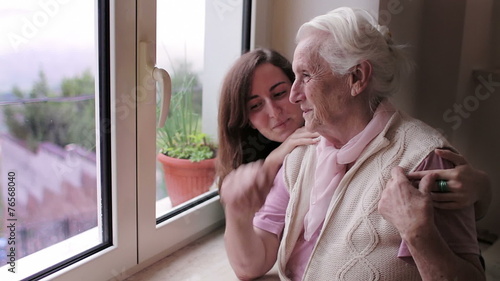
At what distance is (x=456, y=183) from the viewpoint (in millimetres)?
982

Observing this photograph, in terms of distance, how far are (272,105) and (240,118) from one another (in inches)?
3.9

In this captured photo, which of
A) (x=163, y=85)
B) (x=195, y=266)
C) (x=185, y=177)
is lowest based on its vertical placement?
(x=195, y=266)

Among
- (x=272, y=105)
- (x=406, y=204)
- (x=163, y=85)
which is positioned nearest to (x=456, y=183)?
(x=406, y=204)

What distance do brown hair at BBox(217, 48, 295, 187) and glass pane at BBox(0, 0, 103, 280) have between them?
0.37m

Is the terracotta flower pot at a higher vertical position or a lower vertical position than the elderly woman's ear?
lower

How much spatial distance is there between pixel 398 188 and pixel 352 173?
0.13 m

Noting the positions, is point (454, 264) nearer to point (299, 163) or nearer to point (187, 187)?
point (299, 163)

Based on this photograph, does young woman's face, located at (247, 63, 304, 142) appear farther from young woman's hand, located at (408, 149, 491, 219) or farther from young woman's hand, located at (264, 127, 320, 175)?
young woman's hand, located at (408, 149, 491, 219)

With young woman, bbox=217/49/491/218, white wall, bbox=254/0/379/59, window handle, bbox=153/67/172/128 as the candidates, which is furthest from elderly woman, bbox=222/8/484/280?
white wall, bbox=254/0/379/59

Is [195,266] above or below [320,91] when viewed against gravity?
below

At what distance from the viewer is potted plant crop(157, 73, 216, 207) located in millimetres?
1497

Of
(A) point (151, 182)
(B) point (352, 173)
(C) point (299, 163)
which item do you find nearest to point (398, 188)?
(B) point (352, 173)

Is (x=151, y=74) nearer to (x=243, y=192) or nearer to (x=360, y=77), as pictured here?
(x=243, y=192)

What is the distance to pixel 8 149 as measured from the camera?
3.32 ft
